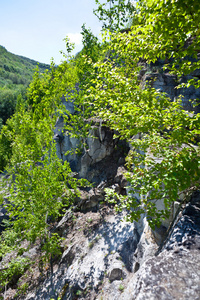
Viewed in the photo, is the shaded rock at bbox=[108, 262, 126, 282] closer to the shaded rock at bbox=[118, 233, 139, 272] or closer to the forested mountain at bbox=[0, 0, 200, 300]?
the forested mountain at bbox=[0, 0, 200, 300]

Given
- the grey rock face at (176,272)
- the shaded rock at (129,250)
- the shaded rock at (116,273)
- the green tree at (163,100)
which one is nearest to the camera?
the grey rock face at (176,272)

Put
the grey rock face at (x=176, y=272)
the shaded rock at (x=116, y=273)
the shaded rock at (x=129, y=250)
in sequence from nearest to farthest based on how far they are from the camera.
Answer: the grey rock face at (x=176, y=272)
the shaded rock at (x=116, y=273)
the shaded rock at (x=129, y=250)

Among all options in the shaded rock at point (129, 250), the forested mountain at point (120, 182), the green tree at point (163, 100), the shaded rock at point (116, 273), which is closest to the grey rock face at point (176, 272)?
the forested mountain at point (120, 182)

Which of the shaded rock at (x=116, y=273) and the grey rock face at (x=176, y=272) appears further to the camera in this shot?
the shaded rock at (x=116, y=273)

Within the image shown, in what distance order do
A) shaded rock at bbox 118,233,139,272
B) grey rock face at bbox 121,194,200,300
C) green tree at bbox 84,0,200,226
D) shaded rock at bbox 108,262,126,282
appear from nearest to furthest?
grey rock face at bbox 121,194,200,300 < green tree at bbox 84,0,200,226 < shaded rock at bbox 108,262,126,282 < shaded rock at bbox 118,233,139,272

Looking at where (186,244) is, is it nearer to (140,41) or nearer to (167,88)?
(140,41)

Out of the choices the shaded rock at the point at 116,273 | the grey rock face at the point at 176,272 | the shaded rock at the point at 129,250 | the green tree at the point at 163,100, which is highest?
the green tree at the point at 163,100

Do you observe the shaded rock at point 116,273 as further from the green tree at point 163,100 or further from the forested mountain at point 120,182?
the green tree at point 163,100

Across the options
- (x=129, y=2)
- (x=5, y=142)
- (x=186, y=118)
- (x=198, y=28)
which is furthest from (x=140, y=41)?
(x=5, y=142)

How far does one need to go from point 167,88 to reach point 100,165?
7319mm

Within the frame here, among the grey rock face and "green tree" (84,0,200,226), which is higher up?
"green tree" (84,0,200,226)

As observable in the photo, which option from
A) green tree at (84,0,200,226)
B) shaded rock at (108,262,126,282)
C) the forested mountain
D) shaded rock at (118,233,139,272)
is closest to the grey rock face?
the forested mountain

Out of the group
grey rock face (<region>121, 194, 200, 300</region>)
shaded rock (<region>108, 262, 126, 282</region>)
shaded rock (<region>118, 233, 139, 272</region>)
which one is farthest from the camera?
shaded rock (<region>118, 233, 139, 272</region>)

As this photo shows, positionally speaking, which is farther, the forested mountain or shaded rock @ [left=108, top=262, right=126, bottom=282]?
shaded rock @ [left=108, top=262, right=126, bottom=282]
